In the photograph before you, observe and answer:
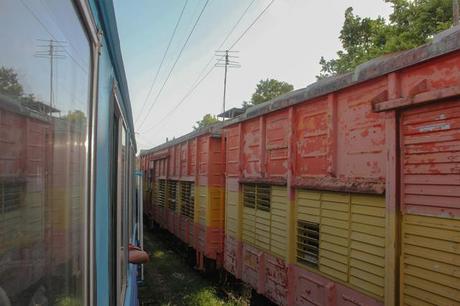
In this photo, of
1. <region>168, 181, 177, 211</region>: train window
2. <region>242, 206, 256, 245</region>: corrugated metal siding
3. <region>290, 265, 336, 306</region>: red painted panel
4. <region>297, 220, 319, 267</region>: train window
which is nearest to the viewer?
<region>290, 265, 336, 306</region>: red painted panel

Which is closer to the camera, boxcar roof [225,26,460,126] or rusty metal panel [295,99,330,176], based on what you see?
boxcar roof [225,26,460,126]

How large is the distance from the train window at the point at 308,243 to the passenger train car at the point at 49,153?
3.00 meters

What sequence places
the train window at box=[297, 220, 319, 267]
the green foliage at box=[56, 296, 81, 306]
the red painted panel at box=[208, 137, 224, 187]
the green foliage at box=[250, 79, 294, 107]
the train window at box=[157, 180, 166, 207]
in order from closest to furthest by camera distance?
the green foliage at box=[56, 296, 81, 306] < the train window at box=[297, 220, 319, 267] < the red painted panel at box=[208, 137, 224, 187] < the train window at box=[157, 180, 166, 207] < the green foliage at box=[250, 79, 294, 107]

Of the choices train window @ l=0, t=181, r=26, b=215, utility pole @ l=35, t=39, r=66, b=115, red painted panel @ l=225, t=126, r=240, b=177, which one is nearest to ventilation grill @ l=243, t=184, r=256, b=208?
red painted panel @ l=225, t=126, r=240, b=177

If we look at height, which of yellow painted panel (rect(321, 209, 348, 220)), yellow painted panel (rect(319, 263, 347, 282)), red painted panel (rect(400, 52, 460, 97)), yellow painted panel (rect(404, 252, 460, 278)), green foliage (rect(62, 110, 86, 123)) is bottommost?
yellow painted panel (rect(319, 263, 347, 282))

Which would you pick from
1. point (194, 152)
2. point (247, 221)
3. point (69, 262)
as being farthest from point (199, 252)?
point (69, 262)

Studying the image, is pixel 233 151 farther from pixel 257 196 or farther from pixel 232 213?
pixel 257 196

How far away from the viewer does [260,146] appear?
5.29m

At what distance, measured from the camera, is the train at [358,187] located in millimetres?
2564

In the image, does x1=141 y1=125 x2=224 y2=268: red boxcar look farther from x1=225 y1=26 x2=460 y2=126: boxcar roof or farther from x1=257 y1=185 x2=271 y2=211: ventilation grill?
x1=225 y1=26 x2=460 y2=126: boxcar roof

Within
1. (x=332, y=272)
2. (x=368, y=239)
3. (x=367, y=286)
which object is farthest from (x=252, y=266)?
(x=368, y=239)

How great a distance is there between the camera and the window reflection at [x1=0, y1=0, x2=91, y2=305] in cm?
61

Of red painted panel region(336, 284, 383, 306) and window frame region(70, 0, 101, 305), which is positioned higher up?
window frame region(70, 0, 101, 305)

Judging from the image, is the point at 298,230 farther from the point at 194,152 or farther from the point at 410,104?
the point at 194,152
